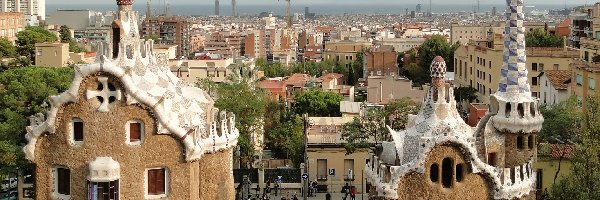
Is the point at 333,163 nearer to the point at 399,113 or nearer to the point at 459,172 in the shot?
the point at 399,113

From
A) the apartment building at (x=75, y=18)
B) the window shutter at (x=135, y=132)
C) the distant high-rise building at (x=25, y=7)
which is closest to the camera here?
the window shutter at (x=135, y=132)

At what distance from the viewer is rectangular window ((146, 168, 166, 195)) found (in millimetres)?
30922

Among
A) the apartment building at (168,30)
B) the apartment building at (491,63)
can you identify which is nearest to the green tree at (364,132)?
the apartment building at (491,63)

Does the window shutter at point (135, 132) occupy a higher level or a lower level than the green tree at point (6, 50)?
lower

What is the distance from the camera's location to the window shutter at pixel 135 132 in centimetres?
3061

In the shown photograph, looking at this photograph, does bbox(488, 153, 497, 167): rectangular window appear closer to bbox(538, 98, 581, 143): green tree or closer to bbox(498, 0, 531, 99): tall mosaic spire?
bbox(498, 0, 531, 99): tall mosaic spire

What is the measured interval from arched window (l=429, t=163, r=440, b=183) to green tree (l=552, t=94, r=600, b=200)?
5.51m

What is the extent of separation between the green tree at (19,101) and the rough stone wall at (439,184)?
1874 centimetres

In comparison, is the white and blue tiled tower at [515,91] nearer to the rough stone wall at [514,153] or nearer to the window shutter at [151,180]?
the rough stone wall at [514,153]

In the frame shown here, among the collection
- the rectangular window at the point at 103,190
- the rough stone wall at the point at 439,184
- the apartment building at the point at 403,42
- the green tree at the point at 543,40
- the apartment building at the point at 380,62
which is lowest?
the rectangular window at the point at 103,190

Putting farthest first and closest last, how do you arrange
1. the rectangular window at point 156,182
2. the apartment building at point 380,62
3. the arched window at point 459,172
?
the apartment building at point 380,62 → the rectangular window at point 156,182 → the arched window at point 459,172

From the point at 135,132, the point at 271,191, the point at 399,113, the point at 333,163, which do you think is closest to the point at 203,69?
the point at 333,163

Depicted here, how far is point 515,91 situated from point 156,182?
12.0m

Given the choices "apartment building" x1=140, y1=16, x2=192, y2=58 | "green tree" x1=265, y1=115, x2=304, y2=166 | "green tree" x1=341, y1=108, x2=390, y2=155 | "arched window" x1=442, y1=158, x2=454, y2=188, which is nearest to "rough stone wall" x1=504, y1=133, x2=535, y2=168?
"arched window" x1=442, y1=158, x2=454, y2=188
